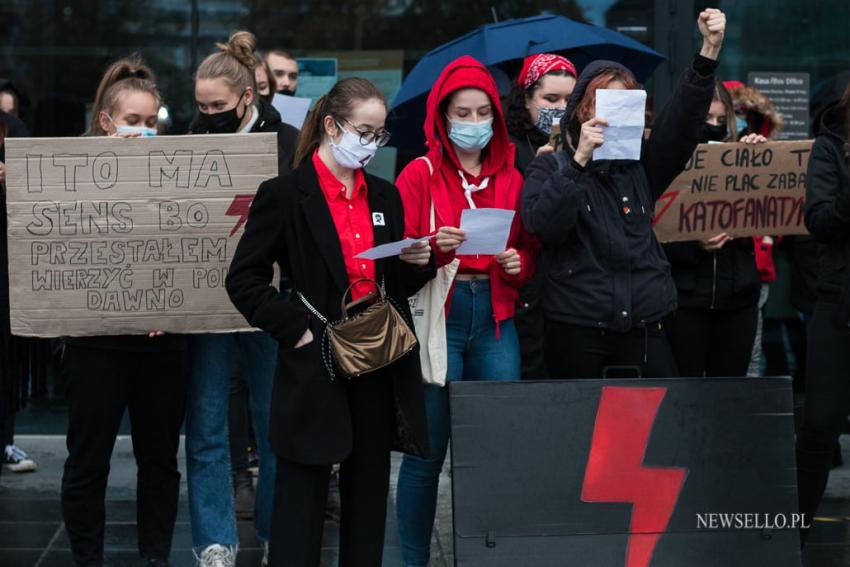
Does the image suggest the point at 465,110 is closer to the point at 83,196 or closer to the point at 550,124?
the point at 550,124

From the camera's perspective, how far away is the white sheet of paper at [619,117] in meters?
4.94

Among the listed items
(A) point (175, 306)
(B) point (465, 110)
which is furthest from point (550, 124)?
(A) point (175, 306)

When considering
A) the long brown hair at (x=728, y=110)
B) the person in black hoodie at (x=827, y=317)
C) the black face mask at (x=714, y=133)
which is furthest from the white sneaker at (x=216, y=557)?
the long brown hair at (x=728, y=110)

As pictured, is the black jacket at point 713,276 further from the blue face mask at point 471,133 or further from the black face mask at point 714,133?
the blue face mask at point 471,133

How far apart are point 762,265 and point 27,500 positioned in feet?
12.1

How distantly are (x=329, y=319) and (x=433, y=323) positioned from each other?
51cm

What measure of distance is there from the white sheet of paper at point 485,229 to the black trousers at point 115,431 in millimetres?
1245

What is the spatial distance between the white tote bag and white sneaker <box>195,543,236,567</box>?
1159 millimetres

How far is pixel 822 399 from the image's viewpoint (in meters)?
5.56

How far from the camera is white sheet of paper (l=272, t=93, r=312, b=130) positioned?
6.85 m

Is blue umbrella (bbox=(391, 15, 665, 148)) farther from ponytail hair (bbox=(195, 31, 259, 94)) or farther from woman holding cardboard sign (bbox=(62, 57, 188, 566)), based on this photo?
woman holding cardboard sign (bbox=(62, 57, 188, 566))

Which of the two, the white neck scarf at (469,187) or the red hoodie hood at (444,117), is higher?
the red hoodie hood at (444,117)

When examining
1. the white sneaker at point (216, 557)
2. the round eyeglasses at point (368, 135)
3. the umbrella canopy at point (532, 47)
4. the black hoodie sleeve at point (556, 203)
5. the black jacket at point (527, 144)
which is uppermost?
the umbrella canopy at point (532, 47)

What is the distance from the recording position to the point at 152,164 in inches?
209
